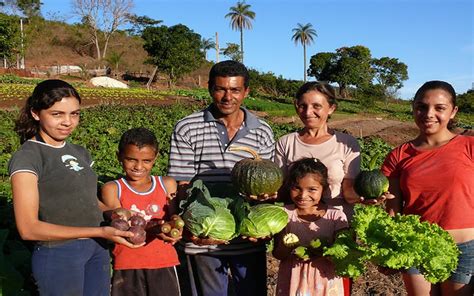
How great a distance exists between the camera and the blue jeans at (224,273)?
12.6 feet

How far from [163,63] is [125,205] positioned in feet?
159

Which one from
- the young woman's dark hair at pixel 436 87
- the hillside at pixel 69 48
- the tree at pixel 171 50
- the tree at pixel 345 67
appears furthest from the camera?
the hillside at pixel 69 48

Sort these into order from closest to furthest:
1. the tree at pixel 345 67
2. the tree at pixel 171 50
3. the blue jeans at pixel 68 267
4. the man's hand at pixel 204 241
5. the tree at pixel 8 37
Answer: the blue jeans at pixel 68 267, the man's hand at pixel 204 241, the tree at pixel 8 37, the tree at pixel 171 50, the tree at pixel 345 67

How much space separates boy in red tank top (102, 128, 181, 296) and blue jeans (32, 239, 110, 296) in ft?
0.96

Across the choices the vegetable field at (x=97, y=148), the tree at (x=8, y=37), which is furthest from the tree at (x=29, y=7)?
the vegetable field at (x=97, y=148)

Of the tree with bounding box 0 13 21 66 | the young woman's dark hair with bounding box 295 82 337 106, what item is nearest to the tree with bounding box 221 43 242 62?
the tree with bounding box 0 13 21 66

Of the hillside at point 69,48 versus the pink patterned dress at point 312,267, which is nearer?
the pink patterned dress at point 312,267

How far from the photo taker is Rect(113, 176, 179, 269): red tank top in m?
3.63

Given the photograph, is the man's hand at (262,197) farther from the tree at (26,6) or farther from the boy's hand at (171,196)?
the tree at (26,6)

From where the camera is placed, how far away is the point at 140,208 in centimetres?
→ 363

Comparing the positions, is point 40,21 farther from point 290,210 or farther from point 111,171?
point 290,210

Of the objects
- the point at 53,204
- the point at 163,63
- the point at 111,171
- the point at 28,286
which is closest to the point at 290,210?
the point at 53,204

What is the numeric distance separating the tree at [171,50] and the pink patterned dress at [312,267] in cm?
4774

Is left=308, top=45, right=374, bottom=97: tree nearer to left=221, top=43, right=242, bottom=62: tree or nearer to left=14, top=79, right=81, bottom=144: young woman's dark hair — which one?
left=221, top=43, right=242, bottom=62: tree
